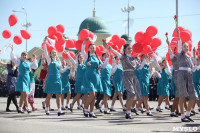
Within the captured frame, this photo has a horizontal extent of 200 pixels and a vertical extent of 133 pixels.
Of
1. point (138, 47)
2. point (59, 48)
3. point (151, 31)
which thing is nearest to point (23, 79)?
point (59, 48)

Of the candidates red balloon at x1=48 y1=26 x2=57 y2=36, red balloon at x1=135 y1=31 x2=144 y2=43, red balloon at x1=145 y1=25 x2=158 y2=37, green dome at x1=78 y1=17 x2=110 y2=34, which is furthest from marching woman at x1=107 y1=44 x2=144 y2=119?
green dome at x1=78 y1=17 x2=110 y2=34

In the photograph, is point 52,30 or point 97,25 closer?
point 52,30

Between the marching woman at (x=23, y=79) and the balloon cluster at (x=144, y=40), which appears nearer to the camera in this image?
the balloon cluster at (x=144, y=40)

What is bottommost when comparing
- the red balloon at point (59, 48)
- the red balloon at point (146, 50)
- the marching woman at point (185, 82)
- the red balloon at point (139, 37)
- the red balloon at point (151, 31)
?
the marching woman at point (185, 82)

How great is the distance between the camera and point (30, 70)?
1201 centimetres

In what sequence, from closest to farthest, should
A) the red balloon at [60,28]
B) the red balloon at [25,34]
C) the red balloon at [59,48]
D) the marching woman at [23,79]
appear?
the marching woman at [23,79], the red balloon at [59,48], the red balloon at [25,34], the red balloon at [60,28]

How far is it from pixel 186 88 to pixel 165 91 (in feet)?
11.6

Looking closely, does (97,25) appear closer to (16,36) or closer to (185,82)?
(16,36)

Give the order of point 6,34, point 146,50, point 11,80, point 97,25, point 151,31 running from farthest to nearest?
point 97,25 → point 11,80 → point 6,34 → point 151,31 → point 146,50

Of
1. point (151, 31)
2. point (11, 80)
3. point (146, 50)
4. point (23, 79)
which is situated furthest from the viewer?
point (11, 80)

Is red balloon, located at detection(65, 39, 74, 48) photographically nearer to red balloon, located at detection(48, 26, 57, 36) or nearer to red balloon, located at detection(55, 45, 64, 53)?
red balloon, located at detection(55, 45, 64, 53)

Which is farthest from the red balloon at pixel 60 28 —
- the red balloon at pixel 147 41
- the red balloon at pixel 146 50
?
the red balloon at pixel 146 50

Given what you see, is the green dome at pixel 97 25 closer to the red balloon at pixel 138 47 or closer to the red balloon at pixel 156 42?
the red balloon at pixel 156 42

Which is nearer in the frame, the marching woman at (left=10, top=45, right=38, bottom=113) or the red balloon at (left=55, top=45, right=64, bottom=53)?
the marching woman at (left=10, top=45, right=38, bottom=113)
